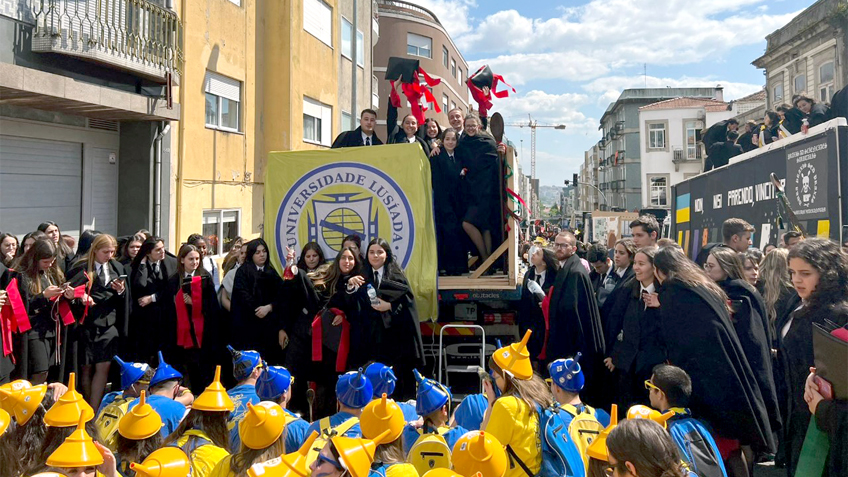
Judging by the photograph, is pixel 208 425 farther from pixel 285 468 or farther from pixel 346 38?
pixel 346 38

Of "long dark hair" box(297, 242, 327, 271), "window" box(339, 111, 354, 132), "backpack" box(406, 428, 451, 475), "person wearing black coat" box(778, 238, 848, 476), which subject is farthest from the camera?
"window" box(339, 111, 354, 132)

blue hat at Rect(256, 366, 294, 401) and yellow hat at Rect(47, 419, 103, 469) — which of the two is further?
blue hat at Rect(256, 366, 294, 401)

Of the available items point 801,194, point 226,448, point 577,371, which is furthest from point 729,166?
point 226,448

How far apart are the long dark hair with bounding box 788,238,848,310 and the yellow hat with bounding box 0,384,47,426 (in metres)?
4.29

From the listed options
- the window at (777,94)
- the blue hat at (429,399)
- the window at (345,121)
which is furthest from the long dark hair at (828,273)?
the window at (777,94)

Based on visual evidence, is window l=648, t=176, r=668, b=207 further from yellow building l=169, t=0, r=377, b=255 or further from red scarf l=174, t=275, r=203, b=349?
red scarf l=174, t=275, r=203, b=349

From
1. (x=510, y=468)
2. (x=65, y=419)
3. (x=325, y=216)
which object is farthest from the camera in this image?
(x=325, y=216)

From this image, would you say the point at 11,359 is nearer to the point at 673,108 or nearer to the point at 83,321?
the point at 83,321

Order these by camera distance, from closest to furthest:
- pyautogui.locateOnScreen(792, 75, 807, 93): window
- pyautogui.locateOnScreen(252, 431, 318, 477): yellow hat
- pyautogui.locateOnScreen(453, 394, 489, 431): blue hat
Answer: pyautogui.locateOnScreen(252, 431, 318, 477): yellow hat
pyautogui.locateOnScreen(453, 394, 489, 431): blue hat
pyautogui.locateOnScreen(792, 75, 807, 93): window

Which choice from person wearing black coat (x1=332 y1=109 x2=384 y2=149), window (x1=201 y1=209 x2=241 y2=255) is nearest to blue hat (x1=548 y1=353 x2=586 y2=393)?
person wearing black coat (x1=332 y1=109 x2=384 y2=149)

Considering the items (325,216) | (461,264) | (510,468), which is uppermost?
(325,216)

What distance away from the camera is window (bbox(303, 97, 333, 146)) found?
1839 centimetres

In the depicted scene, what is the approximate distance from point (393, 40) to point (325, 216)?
108ft

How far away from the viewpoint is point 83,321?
605 cm
